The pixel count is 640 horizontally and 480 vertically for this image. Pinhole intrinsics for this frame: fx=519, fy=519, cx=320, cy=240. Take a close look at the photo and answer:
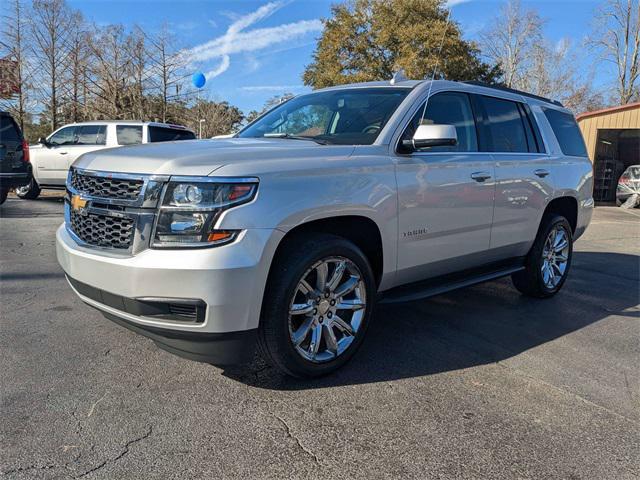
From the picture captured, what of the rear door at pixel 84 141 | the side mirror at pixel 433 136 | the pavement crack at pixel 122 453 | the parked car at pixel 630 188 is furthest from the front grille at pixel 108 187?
the parked car at pixel 630 188

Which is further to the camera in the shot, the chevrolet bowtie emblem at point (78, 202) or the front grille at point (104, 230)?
the chevrolet bowtie emblem at point (78, 202)

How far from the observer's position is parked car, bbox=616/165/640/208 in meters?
17.7

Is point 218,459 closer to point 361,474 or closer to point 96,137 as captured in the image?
point 361,474

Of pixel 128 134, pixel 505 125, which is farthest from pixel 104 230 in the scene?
pixel 128 134

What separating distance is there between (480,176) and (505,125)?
91 cm

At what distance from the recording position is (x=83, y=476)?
223cm

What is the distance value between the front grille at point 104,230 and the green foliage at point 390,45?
2258 centimetres

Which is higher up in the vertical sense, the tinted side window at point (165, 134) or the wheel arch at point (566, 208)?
the tinted side window at point (165, 134)

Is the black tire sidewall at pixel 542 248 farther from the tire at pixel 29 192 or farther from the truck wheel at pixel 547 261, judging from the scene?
the tire at pixel 29 192

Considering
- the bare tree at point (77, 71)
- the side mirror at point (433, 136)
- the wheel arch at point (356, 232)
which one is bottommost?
the wheel arch at point (356, 232)

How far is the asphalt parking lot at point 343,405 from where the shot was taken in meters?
2.40

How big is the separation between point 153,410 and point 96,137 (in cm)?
1119

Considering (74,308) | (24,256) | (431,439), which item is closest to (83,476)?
(431,439)

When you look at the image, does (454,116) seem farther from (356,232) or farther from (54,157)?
(54,157)
